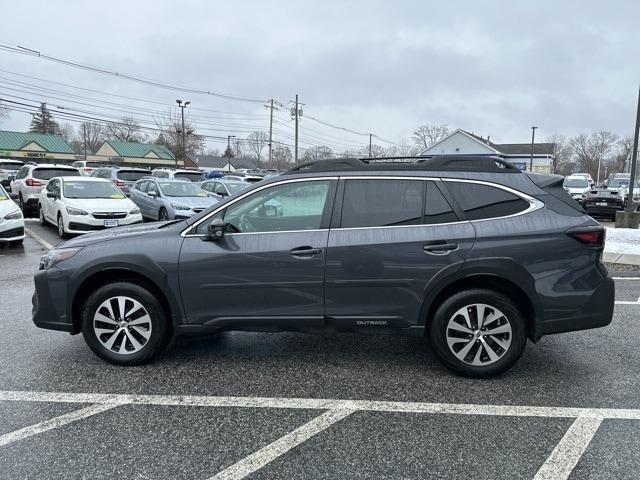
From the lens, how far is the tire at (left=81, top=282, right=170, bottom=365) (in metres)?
4.04

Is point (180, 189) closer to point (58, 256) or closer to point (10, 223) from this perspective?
point (10, 223)

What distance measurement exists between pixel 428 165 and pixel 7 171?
29.7m

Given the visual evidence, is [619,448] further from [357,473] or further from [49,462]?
[49,462]

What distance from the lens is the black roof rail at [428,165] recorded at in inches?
159

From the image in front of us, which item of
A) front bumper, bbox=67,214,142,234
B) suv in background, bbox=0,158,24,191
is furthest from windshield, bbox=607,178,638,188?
suv in background, bbox=0,158,24,191

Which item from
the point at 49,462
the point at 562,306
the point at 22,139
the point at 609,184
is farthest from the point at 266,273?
the point at 22,139

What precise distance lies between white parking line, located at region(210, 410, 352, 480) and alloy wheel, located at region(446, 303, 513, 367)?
109 cm

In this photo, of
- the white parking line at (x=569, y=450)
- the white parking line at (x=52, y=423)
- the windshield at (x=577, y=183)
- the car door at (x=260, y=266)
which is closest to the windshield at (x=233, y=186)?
the car door at (x=260, y=266)

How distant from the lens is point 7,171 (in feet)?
88.9

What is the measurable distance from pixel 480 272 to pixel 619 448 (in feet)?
4.67

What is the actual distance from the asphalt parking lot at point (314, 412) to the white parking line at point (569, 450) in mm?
11

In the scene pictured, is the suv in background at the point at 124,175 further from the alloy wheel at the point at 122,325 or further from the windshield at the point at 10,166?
the alloy wheel at the point at 122,325

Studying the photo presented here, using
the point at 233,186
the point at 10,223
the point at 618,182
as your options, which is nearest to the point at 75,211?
the point at 10,223

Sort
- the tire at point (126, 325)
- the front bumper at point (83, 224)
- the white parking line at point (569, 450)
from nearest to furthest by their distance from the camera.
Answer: the white parking line at point (569, 450) → the tire at point (126, 325) → the front bumper at point (83, 224)
